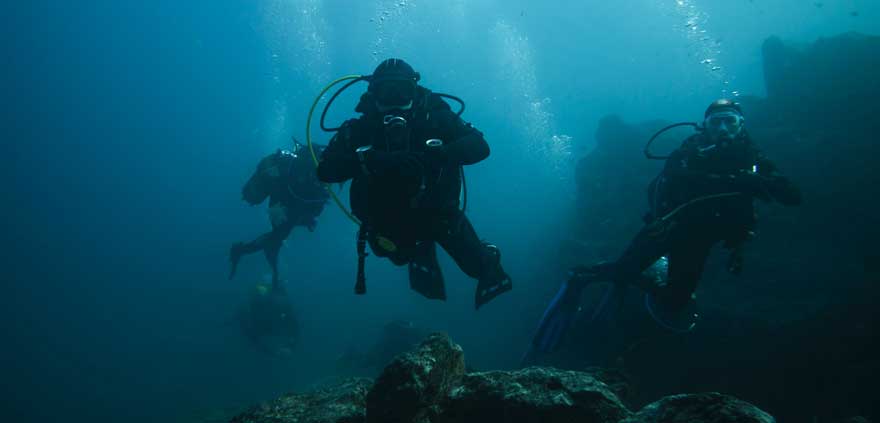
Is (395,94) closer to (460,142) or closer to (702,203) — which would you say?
(460,142)

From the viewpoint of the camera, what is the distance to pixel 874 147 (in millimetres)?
9703

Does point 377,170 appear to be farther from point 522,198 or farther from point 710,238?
point 522,198

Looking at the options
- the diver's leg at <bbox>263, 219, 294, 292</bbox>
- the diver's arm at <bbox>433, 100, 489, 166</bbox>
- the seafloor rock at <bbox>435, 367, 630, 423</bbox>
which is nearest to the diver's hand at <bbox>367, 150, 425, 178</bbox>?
the diver's arm at <bbox>433, 100, 489, 166</bbox>

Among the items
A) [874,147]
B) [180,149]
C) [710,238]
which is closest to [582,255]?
[874,147]

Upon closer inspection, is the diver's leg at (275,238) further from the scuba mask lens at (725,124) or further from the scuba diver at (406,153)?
the scuba mask lens at (725,124)

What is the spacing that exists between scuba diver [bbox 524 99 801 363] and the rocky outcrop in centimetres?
399

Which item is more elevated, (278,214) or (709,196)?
(278,214)

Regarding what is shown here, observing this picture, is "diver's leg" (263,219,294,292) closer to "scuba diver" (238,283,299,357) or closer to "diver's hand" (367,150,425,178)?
"scuba diver" (238,283,299,357)

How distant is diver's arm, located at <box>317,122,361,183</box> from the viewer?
3934 mm

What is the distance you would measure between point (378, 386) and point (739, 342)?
27.4ft

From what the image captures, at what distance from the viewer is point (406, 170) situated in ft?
11.2

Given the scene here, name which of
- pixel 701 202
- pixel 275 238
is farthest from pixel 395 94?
pixel 275 238

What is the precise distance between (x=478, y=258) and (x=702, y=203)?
332 centimetres

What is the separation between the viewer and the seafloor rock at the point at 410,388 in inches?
88.1
